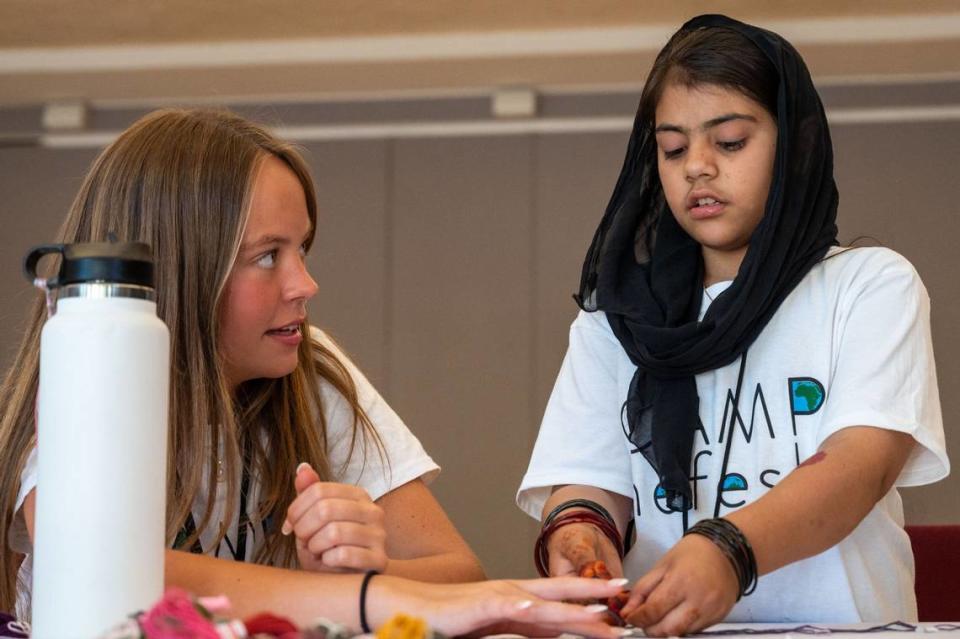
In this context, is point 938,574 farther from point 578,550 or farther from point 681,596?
point 681,596

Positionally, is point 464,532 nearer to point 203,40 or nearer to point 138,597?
point 203,40

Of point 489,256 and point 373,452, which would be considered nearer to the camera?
point 373,452

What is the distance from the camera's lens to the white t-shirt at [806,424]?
137 cm

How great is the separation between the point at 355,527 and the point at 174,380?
1.24 ft

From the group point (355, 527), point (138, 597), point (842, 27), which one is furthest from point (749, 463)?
point (842, 27)

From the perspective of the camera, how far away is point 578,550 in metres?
1.33

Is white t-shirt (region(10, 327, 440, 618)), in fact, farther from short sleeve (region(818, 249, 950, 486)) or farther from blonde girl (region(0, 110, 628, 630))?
short sleeve (region(818, 249, 950, 486))

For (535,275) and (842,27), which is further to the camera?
(535,275)

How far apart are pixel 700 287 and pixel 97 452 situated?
1026mm

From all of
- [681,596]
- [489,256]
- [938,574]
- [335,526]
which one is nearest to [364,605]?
[335,526]

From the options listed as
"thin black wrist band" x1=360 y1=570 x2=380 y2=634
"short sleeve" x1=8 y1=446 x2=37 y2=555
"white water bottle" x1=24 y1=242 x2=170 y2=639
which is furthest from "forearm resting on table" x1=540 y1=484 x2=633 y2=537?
"white water bottle" x1=24 y1=242 x2=170 y2=639

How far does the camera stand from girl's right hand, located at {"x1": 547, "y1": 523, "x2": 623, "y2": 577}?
1.31 metres

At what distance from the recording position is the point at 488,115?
185 inches

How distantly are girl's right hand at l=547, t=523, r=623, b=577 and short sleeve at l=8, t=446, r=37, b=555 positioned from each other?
58cm
